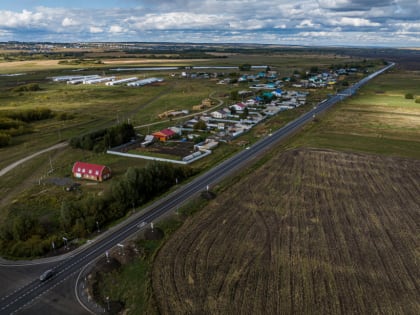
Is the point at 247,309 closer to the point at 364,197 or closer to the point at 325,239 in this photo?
the point at 325,239

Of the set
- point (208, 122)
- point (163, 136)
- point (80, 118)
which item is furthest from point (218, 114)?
point (80, 118)

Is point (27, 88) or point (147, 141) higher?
point (27, 88)

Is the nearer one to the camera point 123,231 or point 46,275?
point 46,275

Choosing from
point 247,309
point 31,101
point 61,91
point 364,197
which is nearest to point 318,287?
point 247,309

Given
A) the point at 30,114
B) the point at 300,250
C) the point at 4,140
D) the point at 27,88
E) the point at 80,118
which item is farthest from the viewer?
the point at 27,88

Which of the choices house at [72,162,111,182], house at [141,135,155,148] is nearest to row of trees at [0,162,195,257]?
house at [72,162,111,182]

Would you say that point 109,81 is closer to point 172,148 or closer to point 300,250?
point 172,148

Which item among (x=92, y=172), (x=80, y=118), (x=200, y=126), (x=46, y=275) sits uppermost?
(x=200, y=126)
